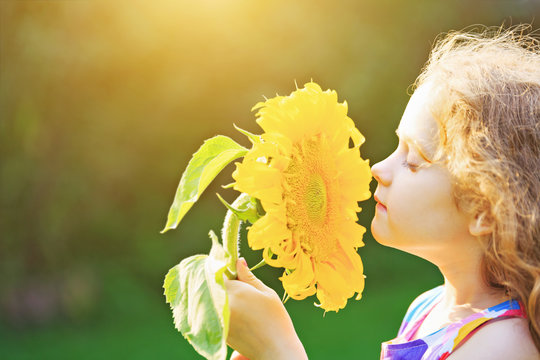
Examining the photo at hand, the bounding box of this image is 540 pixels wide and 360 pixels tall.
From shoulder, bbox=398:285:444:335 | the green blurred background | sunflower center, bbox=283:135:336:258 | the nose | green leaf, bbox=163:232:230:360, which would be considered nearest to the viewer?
green leaf, bbox=163:232:230:360

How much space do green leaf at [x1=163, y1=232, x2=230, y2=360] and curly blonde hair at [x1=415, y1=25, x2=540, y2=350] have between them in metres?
0.32

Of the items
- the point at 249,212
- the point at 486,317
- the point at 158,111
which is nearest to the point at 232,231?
the point at 249,212

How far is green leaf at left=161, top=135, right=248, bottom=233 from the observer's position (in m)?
0.74

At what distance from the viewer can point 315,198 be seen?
82cm

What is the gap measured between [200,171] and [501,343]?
413 mm

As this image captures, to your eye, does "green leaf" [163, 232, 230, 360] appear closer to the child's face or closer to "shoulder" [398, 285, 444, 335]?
the child's face

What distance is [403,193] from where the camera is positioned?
0.88m

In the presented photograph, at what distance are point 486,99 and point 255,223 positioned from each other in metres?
0.35

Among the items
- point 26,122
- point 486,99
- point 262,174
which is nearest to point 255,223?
point 262,174

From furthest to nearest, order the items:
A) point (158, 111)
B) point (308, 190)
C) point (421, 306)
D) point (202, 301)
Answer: point (158, 111), point (421, 306), point (308, 190), point (202, 301)

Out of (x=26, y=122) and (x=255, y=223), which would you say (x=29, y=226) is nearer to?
(x=26, y=122)

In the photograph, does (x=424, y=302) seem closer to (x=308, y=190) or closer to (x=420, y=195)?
(x=420, y=195)

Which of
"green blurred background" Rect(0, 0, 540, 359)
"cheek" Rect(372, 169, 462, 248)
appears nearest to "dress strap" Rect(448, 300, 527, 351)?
"cheek" Rect(372, 169, 462, 248)

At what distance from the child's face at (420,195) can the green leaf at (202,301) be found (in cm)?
25
